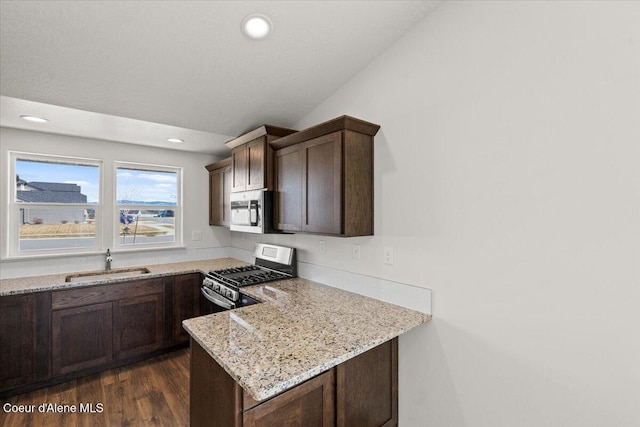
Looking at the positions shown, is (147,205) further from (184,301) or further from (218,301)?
(218,301)

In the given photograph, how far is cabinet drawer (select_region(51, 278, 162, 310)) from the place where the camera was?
2.53 meters

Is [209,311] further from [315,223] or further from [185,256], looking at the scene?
[315,223]

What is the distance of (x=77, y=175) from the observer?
10.2ft

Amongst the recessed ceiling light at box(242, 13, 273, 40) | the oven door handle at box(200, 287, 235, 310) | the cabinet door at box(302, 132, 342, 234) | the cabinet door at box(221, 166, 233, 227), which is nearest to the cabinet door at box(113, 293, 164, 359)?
the oven door handle at box(200, 287, 235, 310)

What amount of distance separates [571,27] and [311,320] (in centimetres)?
190

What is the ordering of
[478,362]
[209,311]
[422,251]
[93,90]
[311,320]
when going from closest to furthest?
[478,362] → [311,320] → [422,251] → [93,90] → [209,311]

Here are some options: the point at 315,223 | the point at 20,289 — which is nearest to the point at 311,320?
the point at 315,223

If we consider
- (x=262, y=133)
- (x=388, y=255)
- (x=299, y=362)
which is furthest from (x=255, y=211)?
(x=299, y=362)

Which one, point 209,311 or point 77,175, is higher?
point 77,175

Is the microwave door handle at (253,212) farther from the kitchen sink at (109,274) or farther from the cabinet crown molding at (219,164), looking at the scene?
the kitchen sink at (109,274)

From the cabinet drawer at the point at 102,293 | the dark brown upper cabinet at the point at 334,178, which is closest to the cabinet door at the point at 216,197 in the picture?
the cabinet drawer at the point at 102,293

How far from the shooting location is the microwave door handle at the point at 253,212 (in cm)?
265

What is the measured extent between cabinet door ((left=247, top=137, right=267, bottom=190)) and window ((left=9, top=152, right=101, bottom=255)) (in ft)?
5.92

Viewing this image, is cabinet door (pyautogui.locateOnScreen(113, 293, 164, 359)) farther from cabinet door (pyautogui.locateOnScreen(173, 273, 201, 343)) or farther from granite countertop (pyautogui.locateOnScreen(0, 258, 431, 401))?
granite countertop (pyautogui.locateOnScreen(0, 258, 431, 401))
